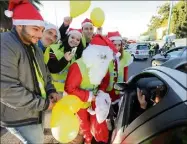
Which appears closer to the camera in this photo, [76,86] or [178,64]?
[76,86]

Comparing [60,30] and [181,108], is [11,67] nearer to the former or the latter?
[181,108]

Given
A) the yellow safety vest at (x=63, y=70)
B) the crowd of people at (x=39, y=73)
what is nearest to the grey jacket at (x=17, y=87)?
the crowd of people at (x=39, y=73)

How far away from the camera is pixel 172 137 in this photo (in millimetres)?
1476

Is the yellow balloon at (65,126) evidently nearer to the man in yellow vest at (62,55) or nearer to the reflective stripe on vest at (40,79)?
the reflective stripe on vest at (40,79)

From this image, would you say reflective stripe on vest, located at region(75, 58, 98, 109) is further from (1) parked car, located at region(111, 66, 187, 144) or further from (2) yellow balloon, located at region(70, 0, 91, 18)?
(1) parked car, located at region(111, 66, 187, 144)

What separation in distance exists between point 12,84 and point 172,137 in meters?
1.21

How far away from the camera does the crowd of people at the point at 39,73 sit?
6.40 feet

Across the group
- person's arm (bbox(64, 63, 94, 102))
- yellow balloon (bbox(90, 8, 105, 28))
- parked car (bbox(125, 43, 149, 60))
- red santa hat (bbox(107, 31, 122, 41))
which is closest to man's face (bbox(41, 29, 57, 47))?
yellow balloon (bbox(90, 8, 105, 28))

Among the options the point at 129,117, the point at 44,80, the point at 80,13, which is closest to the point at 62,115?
the point at 44,80

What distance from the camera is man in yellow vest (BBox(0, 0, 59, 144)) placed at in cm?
191

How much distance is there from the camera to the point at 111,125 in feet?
9.76

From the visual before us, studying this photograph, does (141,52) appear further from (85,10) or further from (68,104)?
(68,104)

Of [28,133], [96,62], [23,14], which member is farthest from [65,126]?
[23,14]

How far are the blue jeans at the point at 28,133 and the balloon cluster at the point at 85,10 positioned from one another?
1527 millimetres
